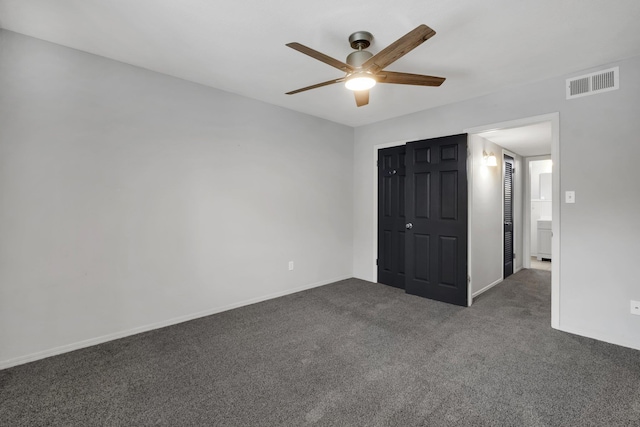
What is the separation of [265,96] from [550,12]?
2829mm

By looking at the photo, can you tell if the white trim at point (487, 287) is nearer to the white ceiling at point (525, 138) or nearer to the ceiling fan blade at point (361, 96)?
the white ceiling at point (525, 138)

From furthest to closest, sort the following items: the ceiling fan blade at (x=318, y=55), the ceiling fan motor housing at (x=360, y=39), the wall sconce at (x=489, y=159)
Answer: the wall sconce at (x=489, y=159), the ceiling fan motor housing at (x=360, y=39), the ceiling fan blade at (x=318, y=55)

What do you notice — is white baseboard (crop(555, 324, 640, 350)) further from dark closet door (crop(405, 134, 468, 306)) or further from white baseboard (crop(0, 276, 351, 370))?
white baseboard (crop(0, 276, 351, 370))

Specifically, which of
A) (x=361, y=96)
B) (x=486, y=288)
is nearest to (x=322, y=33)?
(x=361, y=96)

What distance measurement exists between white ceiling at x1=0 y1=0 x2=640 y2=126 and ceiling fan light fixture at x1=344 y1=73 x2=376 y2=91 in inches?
13.7

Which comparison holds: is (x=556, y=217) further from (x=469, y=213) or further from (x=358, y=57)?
(x=358, y=57)

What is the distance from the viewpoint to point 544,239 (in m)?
6.45

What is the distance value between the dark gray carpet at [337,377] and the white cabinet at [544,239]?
4.09 m

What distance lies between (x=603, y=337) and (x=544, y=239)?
4.38m

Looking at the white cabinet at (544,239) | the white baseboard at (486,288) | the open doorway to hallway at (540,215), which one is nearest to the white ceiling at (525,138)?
the open doorway to hallway at (540,215)

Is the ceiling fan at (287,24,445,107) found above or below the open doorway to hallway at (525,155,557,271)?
above

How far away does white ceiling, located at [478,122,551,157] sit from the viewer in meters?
3.84

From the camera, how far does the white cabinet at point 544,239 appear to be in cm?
637

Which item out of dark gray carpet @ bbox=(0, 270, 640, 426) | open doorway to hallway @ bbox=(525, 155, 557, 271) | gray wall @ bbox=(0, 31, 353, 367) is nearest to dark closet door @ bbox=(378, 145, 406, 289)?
dark gray carpet @ bbox=(0, 270, 640, 426)
